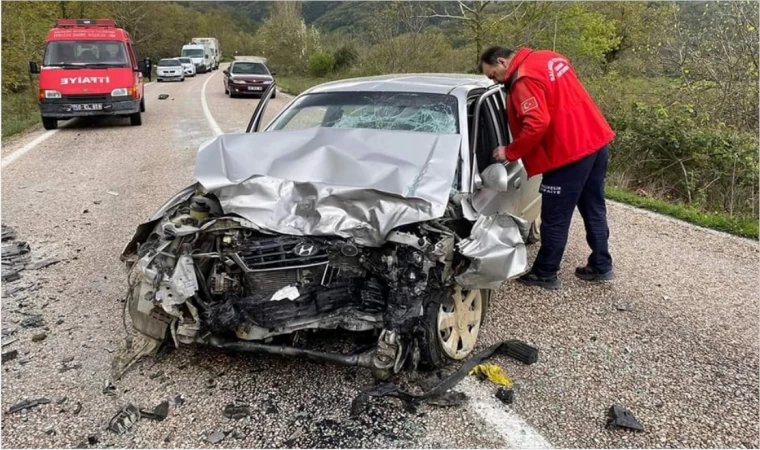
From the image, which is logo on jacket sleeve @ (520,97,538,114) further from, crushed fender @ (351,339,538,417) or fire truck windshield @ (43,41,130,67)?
fire truck windshield @ (43,41,130,67)

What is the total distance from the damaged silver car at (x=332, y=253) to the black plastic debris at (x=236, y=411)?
1.05 ft

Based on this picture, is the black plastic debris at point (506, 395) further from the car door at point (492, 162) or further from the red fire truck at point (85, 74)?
the red fire truck at point (85, 74)

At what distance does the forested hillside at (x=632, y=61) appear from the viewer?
790cm

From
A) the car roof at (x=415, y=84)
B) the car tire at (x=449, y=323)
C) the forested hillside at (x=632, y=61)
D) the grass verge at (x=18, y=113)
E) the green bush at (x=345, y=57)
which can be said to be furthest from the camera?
the green bush at (x=345, y=57)

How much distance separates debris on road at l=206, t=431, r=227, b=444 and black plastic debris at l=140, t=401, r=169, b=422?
31 centimetres

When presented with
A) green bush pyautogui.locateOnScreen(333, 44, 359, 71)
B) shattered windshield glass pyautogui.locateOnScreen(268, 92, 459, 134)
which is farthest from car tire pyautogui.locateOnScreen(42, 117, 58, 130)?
green bush pyautogui.locateOnScreen(333, 44, 359, 71)

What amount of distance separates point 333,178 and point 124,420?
5.63 ft

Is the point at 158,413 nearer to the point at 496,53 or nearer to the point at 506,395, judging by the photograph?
the point at 506,395

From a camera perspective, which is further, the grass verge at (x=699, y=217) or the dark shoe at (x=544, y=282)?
the grass verge at (x=699, y=217)

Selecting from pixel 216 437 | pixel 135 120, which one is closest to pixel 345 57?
pixel 135 120

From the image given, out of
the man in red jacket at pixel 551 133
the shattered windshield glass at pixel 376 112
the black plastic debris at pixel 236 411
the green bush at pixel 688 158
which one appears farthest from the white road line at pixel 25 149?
the green bush at pixel 688 158

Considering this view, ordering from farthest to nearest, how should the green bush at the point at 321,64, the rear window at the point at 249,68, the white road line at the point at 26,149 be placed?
the green bush at the point at 321,64 → the rear window at the point at 249,68 → the white road line at the point at 26,149

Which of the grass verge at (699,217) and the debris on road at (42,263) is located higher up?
the debris on road at (42,263)

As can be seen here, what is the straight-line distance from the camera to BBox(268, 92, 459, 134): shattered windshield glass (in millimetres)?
3795
